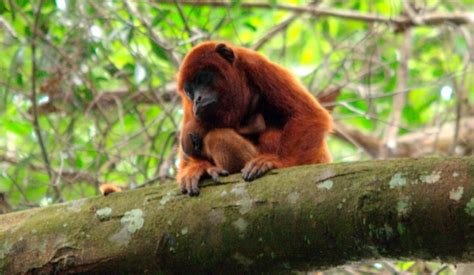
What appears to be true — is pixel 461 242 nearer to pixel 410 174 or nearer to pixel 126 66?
pixel 410 174

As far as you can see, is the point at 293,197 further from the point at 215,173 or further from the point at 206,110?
the point at 206,110

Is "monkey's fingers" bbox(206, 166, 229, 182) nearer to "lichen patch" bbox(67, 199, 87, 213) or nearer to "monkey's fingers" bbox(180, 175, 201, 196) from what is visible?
"monkey's fingers" bbox(180, 175, 201, 196)

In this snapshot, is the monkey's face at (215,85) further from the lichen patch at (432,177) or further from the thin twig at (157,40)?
the lichen patch at (432,177)

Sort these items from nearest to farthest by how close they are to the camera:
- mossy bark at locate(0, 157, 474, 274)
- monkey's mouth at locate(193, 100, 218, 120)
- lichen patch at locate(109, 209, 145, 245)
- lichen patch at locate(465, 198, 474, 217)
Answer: lichen patch at locate(465, 198, 474, 217), mossy bark at locate(0, 157, 474, 274), lichen patch at locate(109, 209, 145, 245), monkey's mouth at locate(193, 100, 218, 120)

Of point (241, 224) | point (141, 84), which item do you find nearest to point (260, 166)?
point (241, 224)

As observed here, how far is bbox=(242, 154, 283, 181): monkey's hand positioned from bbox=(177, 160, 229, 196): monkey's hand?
205 millimetres

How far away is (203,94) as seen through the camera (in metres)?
5.12

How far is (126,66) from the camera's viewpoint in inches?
264

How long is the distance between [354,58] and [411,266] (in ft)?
9.37

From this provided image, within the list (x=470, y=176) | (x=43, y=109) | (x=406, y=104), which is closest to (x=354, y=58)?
(x=406, y=104)

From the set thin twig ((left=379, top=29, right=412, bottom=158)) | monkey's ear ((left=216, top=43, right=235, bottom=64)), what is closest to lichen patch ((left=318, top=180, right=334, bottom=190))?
monkey's ear ((left=216, top=43, right=235, bottom=64))

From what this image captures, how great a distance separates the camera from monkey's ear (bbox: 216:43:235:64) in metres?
5.20

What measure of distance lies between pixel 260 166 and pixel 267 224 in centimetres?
56

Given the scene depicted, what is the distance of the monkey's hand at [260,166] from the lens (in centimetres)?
361
